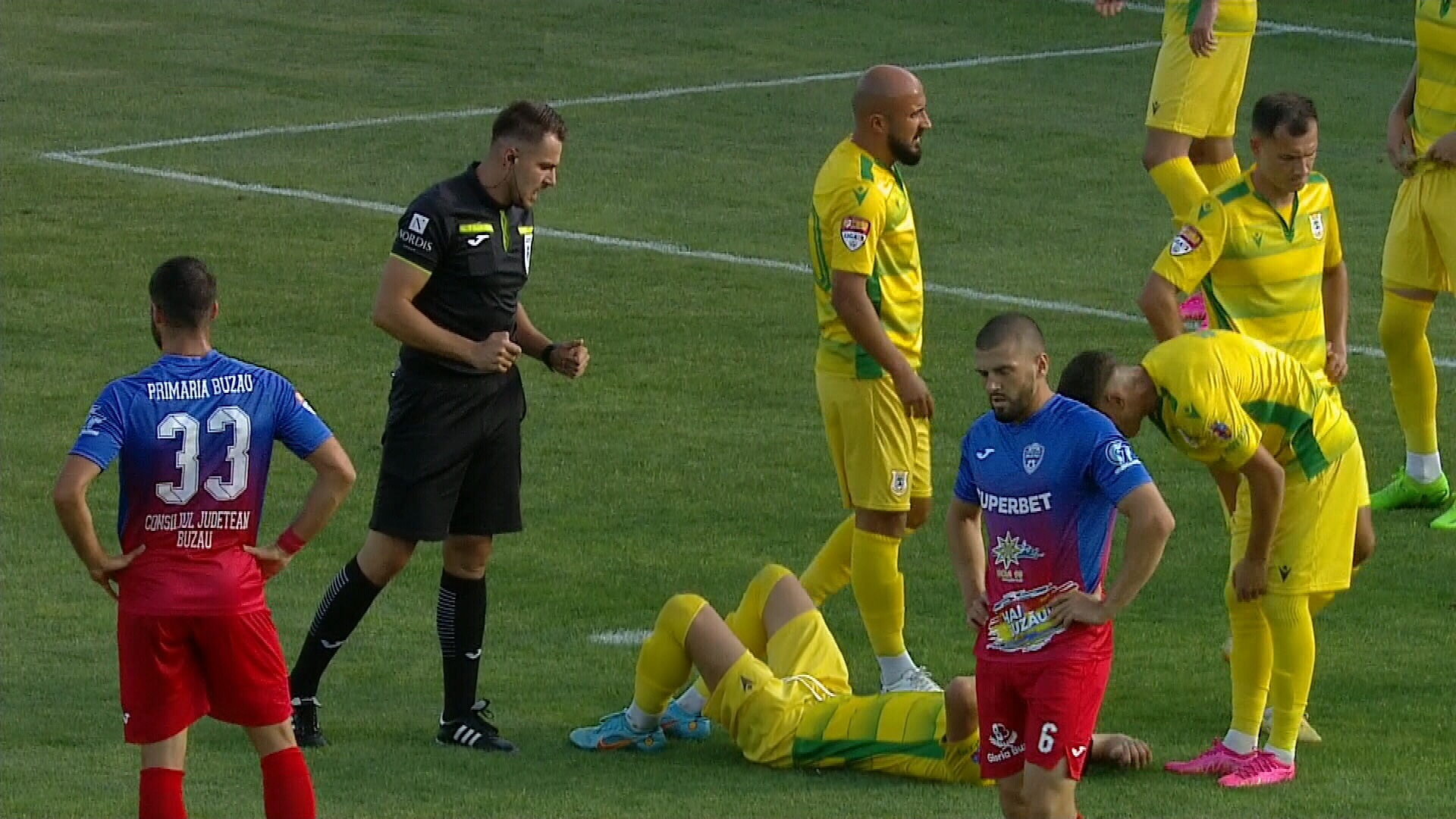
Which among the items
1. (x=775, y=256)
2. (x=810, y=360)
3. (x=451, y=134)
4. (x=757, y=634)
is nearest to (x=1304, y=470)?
(x=757, y=634)

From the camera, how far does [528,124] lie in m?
8.27

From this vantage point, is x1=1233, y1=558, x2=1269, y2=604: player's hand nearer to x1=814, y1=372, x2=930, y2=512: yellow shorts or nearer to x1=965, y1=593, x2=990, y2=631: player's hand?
x1=965, y1=593, x2=990, y2=631: player's hand

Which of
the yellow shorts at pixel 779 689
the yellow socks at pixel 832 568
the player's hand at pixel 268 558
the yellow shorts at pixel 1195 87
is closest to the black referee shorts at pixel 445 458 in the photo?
the yellow shorts at pixel 779 689

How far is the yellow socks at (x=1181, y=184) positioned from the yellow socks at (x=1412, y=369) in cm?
232

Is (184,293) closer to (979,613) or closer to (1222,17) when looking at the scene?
(979,613)

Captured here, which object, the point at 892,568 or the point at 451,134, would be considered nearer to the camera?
the point at 892,568

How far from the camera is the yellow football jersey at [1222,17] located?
44.7 feet

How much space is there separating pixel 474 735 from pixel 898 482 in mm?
1793

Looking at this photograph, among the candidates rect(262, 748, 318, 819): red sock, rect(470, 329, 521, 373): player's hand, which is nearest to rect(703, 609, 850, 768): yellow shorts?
rect(470, 329, 521, 373): player's hand

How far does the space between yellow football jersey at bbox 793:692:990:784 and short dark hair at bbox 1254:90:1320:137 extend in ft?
7.34

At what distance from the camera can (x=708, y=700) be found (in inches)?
330

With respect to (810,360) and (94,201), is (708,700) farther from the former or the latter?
(94,201)

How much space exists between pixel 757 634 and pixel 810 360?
560cm

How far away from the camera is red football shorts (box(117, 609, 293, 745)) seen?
6965mm
